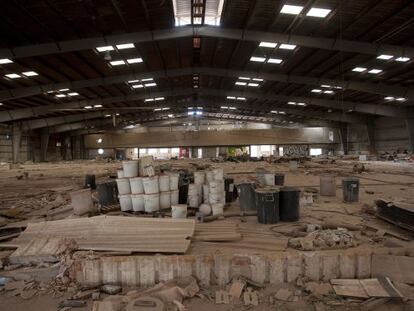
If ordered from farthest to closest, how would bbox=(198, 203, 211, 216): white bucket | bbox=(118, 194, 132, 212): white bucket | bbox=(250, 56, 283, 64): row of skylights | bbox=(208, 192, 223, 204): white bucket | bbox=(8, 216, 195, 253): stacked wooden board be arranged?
bbox=(250, 56, 283, 64): row of skylights < bbox=(118, 194, 132, 212): white bucket < bbox=(208, 192, 223, 204): white bucket < bbox=(198, 203, 211, 216): white bucket < bbox=(8, 216, 195, 253): stacked wooden board

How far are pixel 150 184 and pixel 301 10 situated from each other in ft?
31.6

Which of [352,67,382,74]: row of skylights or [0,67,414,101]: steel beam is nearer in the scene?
[352,67,382,74]: row of skylights

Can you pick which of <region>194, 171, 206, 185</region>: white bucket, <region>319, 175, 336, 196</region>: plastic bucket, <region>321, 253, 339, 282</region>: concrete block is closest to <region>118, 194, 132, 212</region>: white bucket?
<region>194, 171, 206, 185</region>: white bucket

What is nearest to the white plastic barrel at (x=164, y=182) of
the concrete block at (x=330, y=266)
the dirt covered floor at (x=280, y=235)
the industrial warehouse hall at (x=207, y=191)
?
the industrial warehouse hall at (x=207, y=191)

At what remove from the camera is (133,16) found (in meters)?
12.9

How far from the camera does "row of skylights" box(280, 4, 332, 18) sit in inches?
478

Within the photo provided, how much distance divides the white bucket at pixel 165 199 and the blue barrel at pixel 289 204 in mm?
2601

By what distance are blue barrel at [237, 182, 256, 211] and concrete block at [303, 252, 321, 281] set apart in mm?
3055

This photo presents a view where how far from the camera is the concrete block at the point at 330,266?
437 cm

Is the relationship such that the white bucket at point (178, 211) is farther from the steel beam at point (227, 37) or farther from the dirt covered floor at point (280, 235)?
the steel beam at point (227, 37)

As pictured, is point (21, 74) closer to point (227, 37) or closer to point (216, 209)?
point (227, 37)

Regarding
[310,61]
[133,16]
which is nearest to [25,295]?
[133,16]

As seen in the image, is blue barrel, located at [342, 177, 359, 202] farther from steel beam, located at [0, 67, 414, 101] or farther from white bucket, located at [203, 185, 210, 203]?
steel beam, located at [0, 67, 414, 101]

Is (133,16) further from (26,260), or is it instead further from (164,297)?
(164,297)
